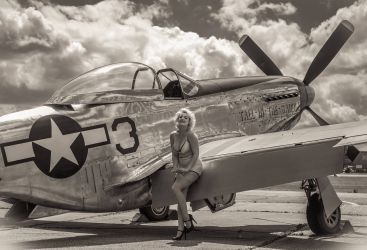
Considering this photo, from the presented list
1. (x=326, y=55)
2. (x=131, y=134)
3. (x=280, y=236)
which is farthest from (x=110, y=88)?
(x=326, y=55)

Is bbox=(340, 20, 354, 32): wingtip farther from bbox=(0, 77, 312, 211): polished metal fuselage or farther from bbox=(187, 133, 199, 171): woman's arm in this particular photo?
bbox=(187, 133, 199, 171): woman's arm

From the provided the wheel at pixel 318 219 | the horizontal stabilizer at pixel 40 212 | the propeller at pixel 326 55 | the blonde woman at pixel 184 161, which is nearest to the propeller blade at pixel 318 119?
the propeller at pixel 326 55

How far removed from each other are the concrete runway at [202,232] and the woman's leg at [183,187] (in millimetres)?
426

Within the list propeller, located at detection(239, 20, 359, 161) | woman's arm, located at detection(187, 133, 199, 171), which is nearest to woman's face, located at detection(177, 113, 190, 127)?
woman's arm, located at detection(187, 133, 199, 171)

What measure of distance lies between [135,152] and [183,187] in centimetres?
109

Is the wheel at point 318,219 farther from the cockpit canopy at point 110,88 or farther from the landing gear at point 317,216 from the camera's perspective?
the cockpit canopy at point 110,88

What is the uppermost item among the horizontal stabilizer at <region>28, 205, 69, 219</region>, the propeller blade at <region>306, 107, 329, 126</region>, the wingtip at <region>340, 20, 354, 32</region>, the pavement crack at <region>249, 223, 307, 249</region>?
the wingtip at <region>340, 20, 354, 32</region>

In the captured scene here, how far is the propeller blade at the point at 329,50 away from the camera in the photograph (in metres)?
12.1

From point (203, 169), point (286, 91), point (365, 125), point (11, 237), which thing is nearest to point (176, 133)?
point (203, 169)

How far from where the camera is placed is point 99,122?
711 centimetres

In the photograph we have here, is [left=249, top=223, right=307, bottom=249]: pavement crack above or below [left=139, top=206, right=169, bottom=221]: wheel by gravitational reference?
below

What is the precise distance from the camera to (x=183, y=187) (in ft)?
22.0

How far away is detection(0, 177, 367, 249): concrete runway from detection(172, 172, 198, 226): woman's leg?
0.43 m

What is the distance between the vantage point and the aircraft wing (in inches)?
247
